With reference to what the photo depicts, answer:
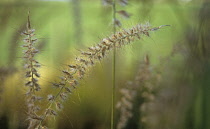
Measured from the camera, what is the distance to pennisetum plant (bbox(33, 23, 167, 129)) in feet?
1.04

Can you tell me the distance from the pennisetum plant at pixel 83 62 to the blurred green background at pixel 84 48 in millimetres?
23

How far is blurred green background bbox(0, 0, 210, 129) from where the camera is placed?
1.31 ft

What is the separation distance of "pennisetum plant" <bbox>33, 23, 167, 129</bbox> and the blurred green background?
0.02m

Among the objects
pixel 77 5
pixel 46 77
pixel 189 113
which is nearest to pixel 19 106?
pixel 46 77

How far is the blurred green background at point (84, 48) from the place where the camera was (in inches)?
15.7

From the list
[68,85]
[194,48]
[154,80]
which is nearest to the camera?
[68,85]

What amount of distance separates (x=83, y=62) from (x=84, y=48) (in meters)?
0.06

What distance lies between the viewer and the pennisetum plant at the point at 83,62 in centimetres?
32

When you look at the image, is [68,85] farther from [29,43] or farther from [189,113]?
[189,113]

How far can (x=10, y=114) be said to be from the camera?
54 centimetres

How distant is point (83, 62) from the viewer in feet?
1.09

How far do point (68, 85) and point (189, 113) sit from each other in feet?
1.39

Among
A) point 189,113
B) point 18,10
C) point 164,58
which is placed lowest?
point 189,113

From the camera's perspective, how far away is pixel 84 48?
0.39 meters
